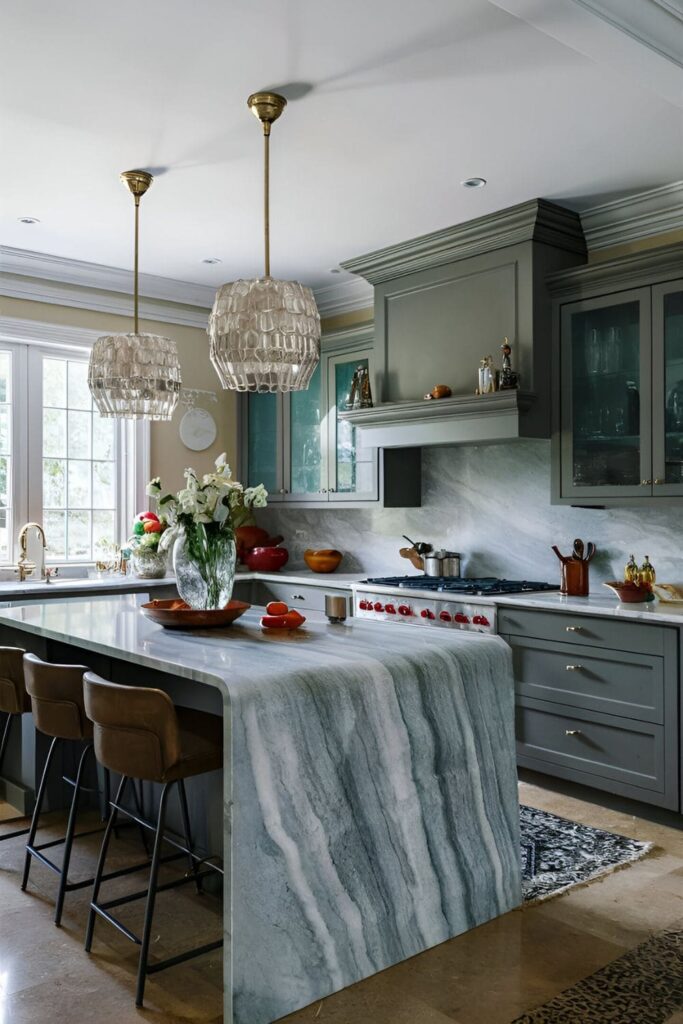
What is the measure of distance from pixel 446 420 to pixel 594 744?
5.56ft

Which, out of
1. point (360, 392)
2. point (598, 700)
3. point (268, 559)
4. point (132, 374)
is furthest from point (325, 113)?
point (268, 559)

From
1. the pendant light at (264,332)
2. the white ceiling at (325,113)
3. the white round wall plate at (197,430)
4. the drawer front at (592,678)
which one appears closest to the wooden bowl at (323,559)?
the white round wall plate at (197,430)

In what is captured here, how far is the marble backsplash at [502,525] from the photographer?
13.4 ft

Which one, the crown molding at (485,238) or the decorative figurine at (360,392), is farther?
the decorative figurine at (360,392)

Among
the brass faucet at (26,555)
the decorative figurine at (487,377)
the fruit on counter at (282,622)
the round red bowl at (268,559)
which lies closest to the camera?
the fruit on counter at (282,622)

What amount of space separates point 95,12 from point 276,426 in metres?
3.37

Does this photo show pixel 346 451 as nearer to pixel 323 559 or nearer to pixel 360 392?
pixel 360 392

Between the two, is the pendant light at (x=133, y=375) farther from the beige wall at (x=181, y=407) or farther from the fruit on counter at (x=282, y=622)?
the beige wall at (x=181, y=407)

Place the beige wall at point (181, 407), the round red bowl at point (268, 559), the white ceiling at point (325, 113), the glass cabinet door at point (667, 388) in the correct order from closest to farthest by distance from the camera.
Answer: the white ceiling at point (325, 113), the glass cabinet door at point (667, 388), the beige wall at point (181, 407), the round red bowl at point (268, 559)

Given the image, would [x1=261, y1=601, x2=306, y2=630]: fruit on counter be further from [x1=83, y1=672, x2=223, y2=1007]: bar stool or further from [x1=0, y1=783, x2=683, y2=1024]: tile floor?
[x1=0, y1=783, x2=683, y2=1024]: tile floor

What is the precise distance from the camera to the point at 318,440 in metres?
5.43

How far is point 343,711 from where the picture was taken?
2287 mm

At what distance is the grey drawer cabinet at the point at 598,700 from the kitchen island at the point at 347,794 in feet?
3.33

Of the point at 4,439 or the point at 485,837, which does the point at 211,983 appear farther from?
the point at 4,439
